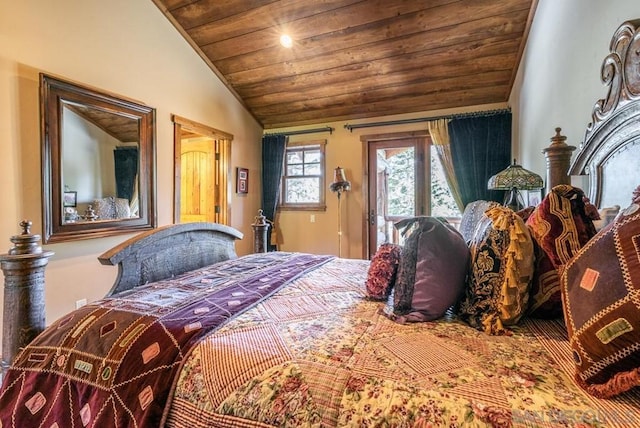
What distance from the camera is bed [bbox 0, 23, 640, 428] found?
2.58ft

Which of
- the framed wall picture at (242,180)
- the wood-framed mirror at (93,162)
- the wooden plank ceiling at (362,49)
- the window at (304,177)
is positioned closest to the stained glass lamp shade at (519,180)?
the wooden plank ceiling at (362,49)

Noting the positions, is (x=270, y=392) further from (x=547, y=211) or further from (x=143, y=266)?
(x=143, y=266)

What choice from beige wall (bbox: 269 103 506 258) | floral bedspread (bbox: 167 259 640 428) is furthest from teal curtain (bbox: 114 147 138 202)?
floral bedspread (bbox: 167 259 640 428)

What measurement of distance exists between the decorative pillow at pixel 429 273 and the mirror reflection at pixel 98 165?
285 cm

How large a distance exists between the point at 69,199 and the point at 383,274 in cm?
276

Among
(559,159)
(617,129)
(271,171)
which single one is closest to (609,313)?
(617,129)

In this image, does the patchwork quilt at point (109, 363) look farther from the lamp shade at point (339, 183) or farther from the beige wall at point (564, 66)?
the lamp shade at point (339, 183)

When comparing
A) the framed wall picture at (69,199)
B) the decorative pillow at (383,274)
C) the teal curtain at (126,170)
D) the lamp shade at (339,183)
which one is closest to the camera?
the decorative pillow at (383,274)

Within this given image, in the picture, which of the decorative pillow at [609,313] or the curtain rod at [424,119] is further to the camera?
the curtain rod at [424,119]

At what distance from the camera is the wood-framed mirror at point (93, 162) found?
2.56m

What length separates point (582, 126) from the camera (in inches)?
67.8

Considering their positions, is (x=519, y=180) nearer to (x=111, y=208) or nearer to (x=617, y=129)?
(x=617, y=129)

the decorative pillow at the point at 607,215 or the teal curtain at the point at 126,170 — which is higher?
the teal curtain at the point at 126,170

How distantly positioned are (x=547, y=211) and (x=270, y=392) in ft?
3.91
